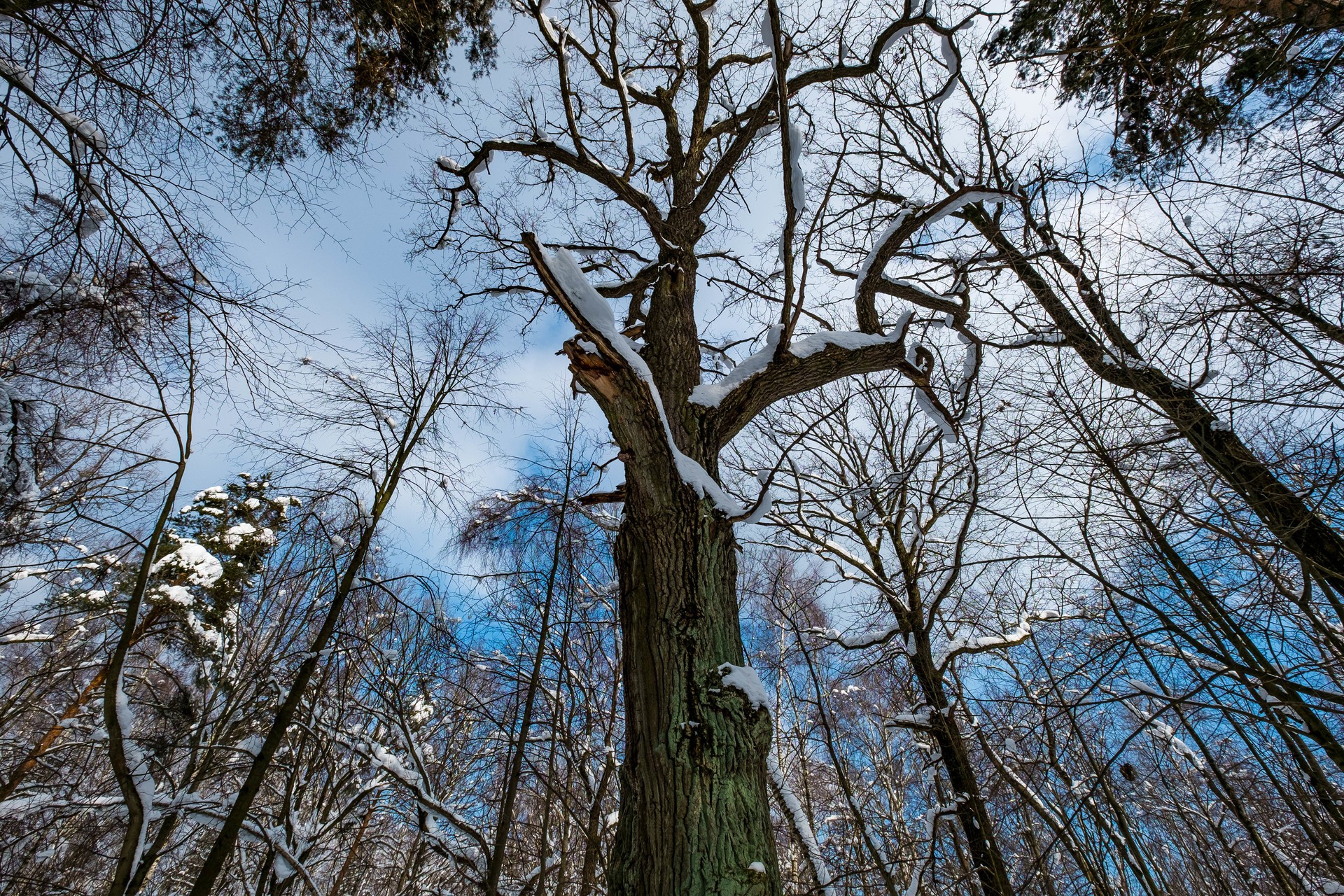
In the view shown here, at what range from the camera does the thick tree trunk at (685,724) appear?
1567 millimetres

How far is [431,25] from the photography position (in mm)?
3006

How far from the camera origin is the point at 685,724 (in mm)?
1776

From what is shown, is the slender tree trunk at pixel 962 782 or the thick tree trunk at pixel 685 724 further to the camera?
the slender tree trunk at pixel 962 782

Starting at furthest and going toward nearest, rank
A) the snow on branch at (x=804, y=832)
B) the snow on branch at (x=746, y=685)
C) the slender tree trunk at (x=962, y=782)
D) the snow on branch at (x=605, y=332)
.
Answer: the snow on branch at (x=804, y=832) < the slender tree trunk at (x=962, y=782) < the snow on branch at (x=605, y=332) < the snow on branch at (x=746, y=685)

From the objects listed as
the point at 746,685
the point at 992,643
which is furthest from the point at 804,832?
the point at 746,685

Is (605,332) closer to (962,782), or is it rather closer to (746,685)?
(746,685)

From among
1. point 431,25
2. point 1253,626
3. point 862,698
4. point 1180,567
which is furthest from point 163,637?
point 862,698

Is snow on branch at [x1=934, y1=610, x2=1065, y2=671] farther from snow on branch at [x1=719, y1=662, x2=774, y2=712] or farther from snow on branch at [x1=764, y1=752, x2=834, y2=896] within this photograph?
snow on branch at [x1=719, y1=662, x2=774, y2=712]

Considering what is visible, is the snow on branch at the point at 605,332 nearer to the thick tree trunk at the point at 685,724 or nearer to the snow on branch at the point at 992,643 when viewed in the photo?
the thick tree trunk at the point at 685,724

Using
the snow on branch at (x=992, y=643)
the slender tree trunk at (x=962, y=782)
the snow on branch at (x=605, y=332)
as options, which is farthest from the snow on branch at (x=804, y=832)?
the snow on branch at (x=605, y=332)

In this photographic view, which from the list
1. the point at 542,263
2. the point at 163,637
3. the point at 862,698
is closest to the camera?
the point at 542,263

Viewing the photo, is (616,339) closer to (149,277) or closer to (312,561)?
(149,277)

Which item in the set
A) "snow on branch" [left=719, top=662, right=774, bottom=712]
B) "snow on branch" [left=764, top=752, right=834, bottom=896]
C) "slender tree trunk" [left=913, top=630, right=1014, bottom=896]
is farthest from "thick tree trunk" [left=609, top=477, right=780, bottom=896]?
"slender tree trunk" [left=913, top=630, right=1014, bottom=896]

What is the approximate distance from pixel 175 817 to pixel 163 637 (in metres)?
2.14
